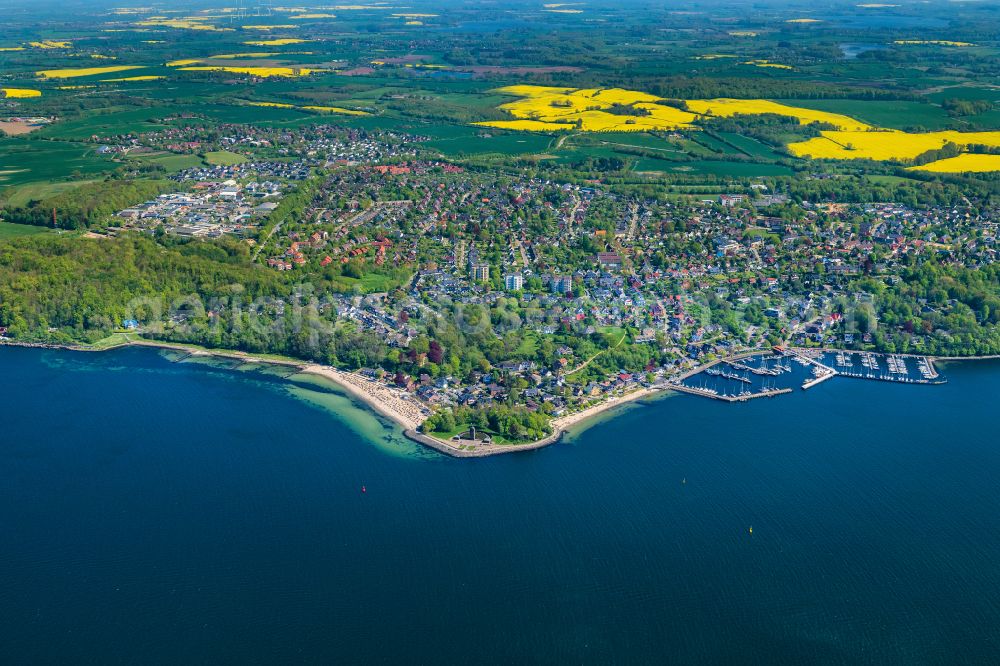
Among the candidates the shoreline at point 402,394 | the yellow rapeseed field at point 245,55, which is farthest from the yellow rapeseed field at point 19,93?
the shoreline at point 402,394

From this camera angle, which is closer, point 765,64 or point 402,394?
point 402,394

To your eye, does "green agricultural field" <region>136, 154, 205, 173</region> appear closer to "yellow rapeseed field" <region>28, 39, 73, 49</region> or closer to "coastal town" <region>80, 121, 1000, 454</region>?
"coastal town" <region>80, 121, 1000, 454</region>

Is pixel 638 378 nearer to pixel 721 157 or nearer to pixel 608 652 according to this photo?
pixel 608 652

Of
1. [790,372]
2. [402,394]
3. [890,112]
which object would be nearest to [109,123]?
[402,394]

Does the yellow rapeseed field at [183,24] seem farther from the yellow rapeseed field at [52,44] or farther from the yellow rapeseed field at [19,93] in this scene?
the yellow rapeseed field at [19,93]

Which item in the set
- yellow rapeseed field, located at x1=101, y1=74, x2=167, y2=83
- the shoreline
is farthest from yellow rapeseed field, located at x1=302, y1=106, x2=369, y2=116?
the shoreline

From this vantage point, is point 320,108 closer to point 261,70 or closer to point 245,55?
point 261,70
